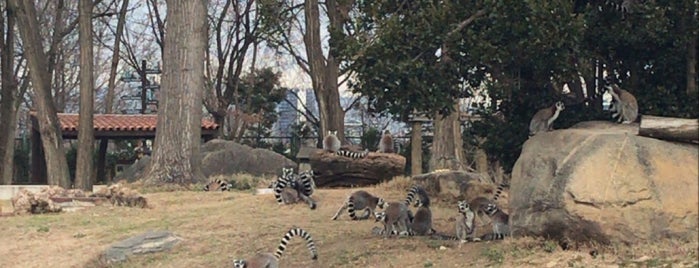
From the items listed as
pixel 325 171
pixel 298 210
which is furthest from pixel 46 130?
pixel 298 210

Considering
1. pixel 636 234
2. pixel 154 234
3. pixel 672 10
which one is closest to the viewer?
pixel 636 234

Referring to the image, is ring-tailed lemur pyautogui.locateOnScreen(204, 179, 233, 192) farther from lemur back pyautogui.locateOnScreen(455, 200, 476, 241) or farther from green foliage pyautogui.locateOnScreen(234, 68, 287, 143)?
green foliage pyautogui.locateOnScreen(234, 68, 287, 143)

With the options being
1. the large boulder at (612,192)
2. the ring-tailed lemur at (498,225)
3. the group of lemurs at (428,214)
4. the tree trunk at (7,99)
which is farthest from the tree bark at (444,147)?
the tree trunk at (7,99)

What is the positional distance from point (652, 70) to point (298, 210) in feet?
18.0

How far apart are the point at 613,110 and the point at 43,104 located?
14.3 m

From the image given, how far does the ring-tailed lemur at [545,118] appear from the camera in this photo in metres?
9.96

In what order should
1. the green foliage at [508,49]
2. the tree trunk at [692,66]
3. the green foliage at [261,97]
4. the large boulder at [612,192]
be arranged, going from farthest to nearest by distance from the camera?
the green foliage at [261,97] < the tree trunk at [692,66] < the green foliage at [508,49] < the large boulder at [612,192]

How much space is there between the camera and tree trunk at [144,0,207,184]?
17359 mm

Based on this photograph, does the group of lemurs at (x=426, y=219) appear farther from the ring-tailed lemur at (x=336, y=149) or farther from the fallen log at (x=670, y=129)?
the ring-tailed lemur at (x=336, y=149)

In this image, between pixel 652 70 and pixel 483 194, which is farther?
pixel 483 194

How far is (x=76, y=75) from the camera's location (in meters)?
47.4

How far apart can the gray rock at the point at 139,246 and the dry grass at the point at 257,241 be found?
145 mm

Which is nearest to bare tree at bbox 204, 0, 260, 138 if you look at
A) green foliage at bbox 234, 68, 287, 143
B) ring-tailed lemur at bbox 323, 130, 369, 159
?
green foliage at bbox 234, 68, 287, 143

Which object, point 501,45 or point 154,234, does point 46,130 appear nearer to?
point 154,234
